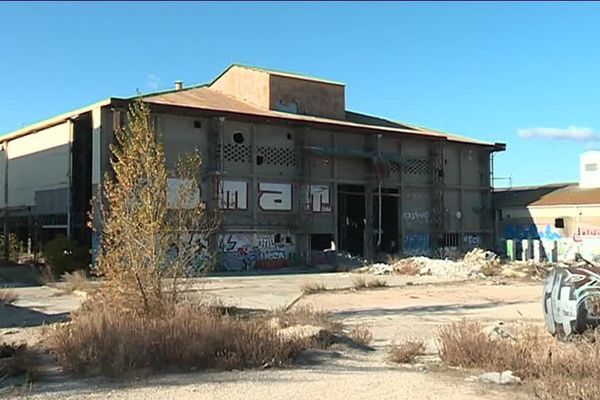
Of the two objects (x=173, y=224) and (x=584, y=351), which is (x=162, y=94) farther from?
(x=584, y=351)

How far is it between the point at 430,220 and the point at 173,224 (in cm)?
3941

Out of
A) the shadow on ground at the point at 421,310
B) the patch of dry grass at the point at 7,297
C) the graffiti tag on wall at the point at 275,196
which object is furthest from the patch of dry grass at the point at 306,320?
the graffiti tag on wall at the point at 275,196

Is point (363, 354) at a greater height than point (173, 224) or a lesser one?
lesser

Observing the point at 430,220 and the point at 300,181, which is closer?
the point at 300,181

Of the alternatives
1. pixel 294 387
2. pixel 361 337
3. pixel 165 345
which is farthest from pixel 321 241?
pixel 294 387

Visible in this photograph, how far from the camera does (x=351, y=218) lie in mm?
50812

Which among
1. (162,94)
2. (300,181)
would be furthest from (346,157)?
(162,94)

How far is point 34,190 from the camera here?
4756 centimetres

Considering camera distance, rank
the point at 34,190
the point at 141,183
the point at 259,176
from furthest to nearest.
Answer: the point at 34,190 → the point at 259,176 → the point at 141,183

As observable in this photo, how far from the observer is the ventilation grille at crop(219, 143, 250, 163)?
1672 inches

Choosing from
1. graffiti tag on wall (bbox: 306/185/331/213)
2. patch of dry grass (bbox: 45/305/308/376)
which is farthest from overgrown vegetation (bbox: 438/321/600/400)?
graffiti tag on wall (bbox: 306/185/331/213)

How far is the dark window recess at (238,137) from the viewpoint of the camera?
43031 mm

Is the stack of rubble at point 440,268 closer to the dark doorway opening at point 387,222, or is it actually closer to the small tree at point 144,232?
the dark doorway opening at point 387,222

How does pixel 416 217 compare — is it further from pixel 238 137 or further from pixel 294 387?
pixel 294 387
